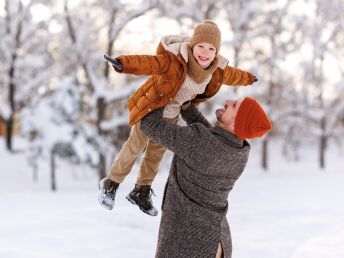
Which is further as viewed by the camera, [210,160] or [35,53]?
[35,53]

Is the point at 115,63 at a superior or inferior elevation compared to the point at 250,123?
superior

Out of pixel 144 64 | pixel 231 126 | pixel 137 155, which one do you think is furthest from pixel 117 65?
pixel 137 155

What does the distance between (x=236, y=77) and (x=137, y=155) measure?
863mm

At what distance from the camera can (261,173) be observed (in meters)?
23.7

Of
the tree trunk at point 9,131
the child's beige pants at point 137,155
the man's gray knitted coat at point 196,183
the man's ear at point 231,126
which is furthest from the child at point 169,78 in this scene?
the tree trunk at point 9,131

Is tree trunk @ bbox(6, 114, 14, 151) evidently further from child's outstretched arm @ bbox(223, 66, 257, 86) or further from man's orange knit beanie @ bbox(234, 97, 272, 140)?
man's orange knit beanie @ bbox(234, 97, 272, 140)

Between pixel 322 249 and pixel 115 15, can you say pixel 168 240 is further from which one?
pixel 115 15

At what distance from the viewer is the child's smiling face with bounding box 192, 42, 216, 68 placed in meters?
3.04

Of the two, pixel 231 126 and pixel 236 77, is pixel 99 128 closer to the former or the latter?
pixel 236 77

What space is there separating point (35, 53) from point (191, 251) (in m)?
19.5

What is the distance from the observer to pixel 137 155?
3414 mm

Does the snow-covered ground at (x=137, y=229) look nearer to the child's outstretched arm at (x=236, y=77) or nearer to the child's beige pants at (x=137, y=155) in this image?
the child's beige pants at (x=137, y=155)

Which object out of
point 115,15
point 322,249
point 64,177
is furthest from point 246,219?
point 64,177

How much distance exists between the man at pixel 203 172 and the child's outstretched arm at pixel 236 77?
58 centimetres
